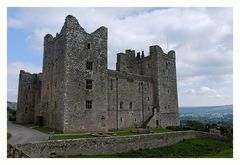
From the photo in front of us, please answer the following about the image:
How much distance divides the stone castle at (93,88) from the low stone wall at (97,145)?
6536 mm

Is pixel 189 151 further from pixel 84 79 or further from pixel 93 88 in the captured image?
pixel 84 79

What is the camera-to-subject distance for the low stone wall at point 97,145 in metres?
22.1

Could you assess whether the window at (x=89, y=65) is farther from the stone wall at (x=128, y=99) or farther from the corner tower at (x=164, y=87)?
the corner tower at (x=164, y=87)

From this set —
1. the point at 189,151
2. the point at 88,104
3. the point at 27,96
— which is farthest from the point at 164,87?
the point at 27,96

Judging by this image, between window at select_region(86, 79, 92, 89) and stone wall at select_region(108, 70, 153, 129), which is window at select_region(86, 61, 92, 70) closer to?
window at select_region(86, 79, 92, 89)

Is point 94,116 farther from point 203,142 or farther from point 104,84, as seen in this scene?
point 203,142

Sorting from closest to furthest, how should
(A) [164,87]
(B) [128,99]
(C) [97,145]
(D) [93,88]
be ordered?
1. (C) [97,145]
2. (D) [93,88]
3. (B) [128,99]
4. (A) [164,87]

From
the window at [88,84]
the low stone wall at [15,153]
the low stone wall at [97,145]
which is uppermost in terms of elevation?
the window at [88,84]

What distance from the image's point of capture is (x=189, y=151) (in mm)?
32719

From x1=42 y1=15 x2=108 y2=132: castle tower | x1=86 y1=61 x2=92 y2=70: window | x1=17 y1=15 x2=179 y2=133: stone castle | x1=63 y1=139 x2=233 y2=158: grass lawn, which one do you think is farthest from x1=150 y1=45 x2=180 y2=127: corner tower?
x1=86 y1=61 x2=92 y2=70: window

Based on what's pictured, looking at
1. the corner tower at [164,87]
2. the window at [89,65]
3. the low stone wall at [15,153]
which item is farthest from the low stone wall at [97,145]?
the corner tower at [164,87]

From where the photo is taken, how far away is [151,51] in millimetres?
49469

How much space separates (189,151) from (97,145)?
44.5ft

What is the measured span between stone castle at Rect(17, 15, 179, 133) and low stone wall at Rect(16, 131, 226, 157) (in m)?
6.54
